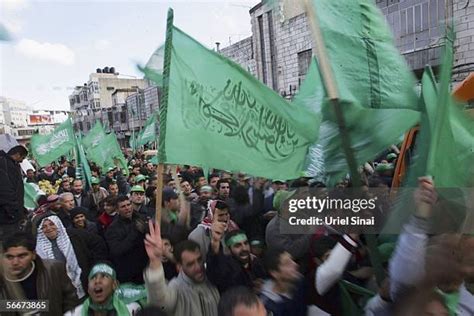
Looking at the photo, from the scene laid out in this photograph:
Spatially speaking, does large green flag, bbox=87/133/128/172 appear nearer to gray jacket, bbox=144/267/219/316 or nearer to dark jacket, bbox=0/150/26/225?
dark jacket, bbox=0/150/26/225

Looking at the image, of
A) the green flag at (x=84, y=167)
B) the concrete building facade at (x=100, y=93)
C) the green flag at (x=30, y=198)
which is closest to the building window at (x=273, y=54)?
the green flag at (x=84, y=167)

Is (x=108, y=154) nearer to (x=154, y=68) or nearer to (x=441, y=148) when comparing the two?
(x=154, y=68)

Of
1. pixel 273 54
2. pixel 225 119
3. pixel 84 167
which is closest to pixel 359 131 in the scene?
pixel 225 119

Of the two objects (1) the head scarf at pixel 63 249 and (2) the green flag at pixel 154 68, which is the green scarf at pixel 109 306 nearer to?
(1) the head scarf at pixel 63 249

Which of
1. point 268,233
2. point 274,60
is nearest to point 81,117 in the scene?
point 274,60

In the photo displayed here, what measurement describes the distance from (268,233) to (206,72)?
4.31ft

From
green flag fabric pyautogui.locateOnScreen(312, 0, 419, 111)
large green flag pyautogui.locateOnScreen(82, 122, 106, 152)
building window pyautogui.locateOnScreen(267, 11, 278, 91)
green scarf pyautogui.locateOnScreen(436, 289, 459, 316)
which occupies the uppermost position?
building window pyautogui.locateOnScreen(267, 11, 278, 91)

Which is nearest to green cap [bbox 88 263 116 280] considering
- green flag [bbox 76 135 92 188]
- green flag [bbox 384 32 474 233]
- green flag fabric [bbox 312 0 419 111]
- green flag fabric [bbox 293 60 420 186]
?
green flag fabric [bbox 293 60 420 186]

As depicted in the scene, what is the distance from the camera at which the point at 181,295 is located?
2516 millimetres

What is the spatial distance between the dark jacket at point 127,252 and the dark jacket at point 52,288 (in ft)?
2.59

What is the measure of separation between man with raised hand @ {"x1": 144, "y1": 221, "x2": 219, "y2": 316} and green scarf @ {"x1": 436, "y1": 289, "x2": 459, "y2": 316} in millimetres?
1236

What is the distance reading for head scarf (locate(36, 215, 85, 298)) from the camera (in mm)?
3451

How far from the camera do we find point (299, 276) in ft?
8.24

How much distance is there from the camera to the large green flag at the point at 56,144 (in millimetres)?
9875
